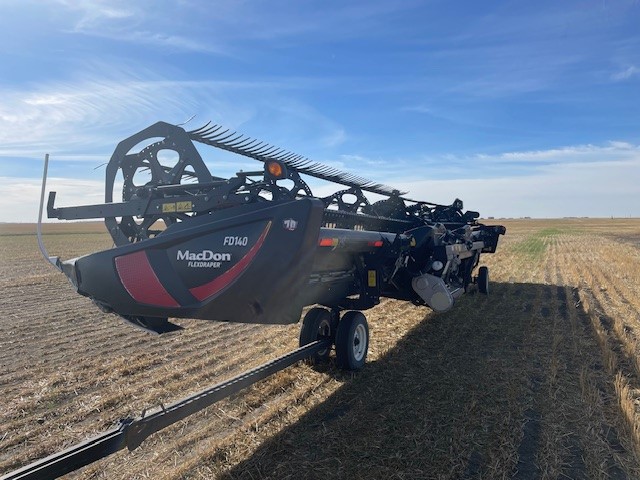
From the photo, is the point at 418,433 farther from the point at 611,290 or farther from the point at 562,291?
the point at 611,290

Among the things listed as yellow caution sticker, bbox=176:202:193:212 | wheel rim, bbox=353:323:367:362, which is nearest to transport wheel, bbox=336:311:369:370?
wheel rim, bbox=353:323:367:362

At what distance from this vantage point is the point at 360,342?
18.0 feet

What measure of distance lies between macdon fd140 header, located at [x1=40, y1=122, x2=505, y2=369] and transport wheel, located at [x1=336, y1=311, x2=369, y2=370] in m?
0.01

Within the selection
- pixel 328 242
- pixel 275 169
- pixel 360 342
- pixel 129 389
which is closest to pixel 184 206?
pixel 275 169

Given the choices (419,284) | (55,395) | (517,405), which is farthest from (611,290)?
(55,395)

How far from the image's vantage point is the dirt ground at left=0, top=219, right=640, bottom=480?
133 inches

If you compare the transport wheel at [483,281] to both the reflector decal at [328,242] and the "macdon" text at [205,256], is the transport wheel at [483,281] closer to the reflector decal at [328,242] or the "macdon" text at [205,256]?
the reflector decal at [328,242]

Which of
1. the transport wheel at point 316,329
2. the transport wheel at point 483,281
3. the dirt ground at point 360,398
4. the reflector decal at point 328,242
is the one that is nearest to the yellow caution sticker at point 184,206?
the reflector decal at point 328,242

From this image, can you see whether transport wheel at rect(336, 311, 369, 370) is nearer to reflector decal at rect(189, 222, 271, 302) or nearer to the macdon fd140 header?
the macdon fd140 header

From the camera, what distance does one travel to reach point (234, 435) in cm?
372

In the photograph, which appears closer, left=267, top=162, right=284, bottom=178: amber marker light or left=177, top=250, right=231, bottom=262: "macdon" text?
left=177, top=250, right=231, bottom=262: "macdon" text

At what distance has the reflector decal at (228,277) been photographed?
327 centimetres

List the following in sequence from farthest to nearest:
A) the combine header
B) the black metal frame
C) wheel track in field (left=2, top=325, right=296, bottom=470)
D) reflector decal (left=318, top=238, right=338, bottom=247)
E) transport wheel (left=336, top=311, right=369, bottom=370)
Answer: transport wheel (left=336, top=311, right=369, bottom=370)
wheel track in field (left=2, top=325, right=296, bottom=470)
reflector decal (left=318, top=238, right=338, bottom=247)
the combine header
the black metal frame

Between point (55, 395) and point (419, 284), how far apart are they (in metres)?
4.08
